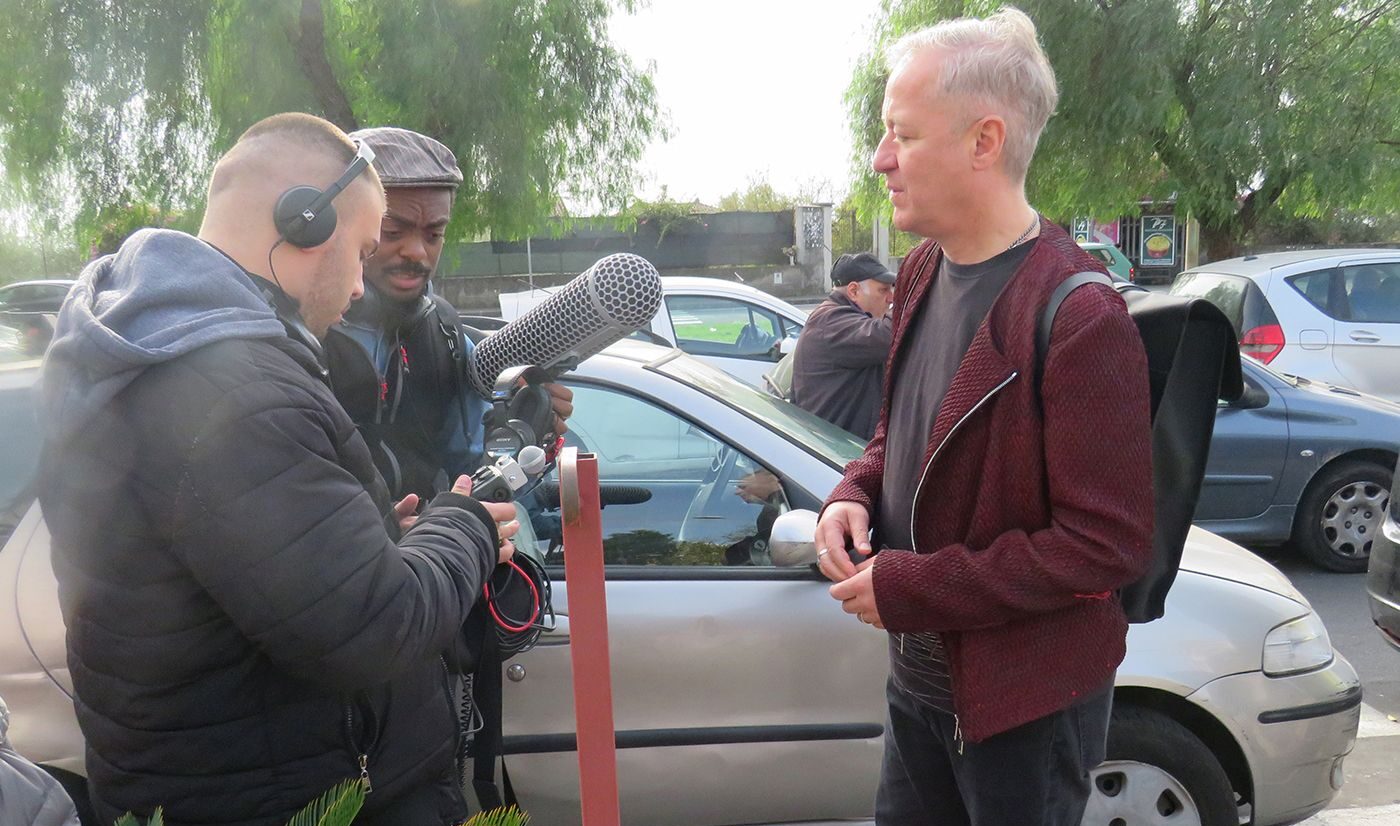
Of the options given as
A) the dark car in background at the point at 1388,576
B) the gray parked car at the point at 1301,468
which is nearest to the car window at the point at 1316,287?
the gray parked car at the point at 1301,468

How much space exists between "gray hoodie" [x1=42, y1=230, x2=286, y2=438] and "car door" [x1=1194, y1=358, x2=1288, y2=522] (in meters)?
5.90

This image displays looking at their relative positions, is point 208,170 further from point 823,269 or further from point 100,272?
point 823,269

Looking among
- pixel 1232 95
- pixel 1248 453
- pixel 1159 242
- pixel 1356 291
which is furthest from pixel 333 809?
pixel 1159 242

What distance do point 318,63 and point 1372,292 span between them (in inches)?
334

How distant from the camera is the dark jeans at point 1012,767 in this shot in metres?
1.86

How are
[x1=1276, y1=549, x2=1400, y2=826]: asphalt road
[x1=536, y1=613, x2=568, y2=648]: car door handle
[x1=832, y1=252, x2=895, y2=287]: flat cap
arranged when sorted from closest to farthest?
[x1=536, y1=613, x2=568, y2=648]: car door handle < [x1=1276, y1=549, x2=1400, y2=826]: asphalt road < [x1=832, y1=252, x2=895, y2=287]: flat cap

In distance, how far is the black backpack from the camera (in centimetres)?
185

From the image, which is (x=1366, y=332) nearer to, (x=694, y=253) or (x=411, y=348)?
(x=411, y=348)

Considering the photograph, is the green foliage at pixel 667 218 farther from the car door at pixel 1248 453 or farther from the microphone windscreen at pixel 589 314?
the microphone windscreen at pixel 589 314

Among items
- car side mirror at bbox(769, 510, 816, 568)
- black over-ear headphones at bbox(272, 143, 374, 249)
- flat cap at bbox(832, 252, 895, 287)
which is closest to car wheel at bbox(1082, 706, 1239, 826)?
car side mirror at bbox(769, 510, 816, 568)

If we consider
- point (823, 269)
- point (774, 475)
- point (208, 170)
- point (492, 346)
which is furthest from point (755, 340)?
point (823, 269)

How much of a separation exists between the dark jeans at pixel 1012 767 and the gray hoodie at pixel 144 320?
4.18 feet

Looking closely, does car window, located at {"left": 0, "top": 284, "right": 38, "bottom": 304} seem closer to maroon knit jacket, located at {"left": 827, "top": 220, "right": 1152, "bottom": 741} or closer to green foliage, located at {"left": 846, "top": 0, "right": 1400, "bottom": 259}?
green foliage, located at {"left": 846, "top": 0, "right": 1400, "bottom": 259}

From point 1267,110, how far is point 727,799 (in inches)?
480
